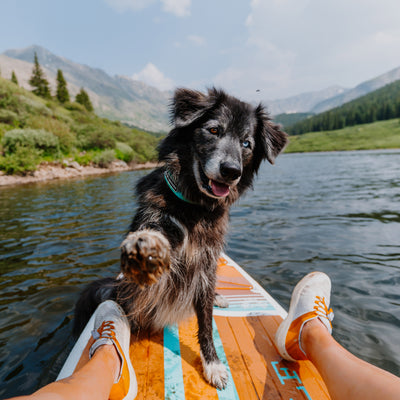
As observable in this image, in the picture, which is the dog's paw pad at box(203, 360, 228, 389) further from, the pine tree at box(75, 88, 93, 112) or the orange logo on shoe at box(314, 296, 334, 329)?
the pine tree at box(75, 88, 93, 112)

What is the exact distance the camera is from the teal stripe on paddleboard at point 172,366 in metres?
2.35

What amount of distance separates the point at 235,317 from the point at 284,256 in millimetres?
3395

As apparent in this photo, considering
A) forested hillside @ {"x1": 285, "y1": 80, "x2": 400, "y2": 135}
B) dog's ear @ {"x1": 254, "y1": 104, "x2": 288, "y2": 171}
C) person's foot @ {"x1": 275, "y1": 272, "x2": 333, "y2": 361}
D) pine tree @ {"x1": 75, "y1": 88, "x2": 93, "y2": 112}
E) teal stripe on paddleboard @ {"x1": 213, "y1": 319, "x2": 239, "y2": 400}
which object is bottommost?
teal stripe on paddleboard @ {"x1": 213, "y1": 319, "x2": 239, "y2": 400}

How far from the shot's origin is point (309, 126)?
14238 cm

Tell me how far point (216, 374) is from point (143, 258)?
1827mm

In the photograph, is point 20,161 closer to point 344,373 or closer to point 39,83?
point 344,373

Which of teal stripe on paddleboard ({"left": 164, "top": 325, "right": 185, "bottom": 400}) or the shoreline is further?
the shoreline

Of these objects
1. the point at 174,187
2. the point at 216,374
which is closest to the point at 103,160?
the point at 174,187

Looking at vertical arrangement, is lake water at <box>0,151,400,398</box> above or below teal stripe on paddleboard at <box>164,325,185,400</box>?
below

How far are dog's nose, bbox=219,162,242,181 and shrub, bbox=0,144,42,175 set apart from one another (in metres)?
31.4

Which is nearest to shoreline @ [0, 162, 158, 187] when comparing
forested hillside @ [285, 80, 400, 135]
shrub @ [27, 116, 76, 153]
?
shrub @ [27, 116, 76, 153]

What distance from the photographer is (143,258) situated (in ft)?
5.41

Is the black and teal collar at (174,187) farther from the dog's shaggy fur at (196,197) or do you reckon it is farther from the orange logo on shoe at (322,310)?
the orange logo on shoe at (322,310)

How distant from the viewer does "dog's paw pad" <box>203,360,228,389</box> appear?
98.1 inches
